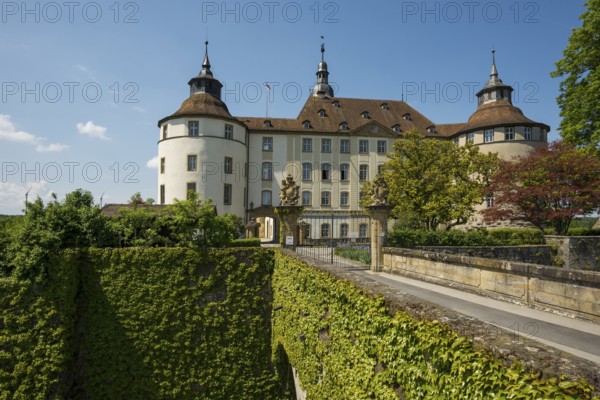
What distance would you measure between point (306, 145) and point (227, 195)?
9.73 meters

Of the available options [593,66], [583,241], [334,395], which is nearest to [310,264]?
[334,395]

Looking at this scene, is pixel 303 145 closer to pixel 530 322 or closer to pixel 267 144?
pixel 267 144

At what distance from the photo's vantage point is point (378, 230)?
14602mm

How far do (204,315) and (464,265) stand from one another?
795 cm

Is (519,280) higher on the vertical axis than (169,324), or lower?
higher

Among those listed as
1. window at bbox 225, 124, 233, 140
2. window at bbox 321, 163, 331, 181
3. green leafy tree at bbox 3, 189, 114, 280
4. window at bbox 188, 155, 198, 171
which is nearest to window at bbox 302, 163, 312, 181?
window at bbox 321, 163, 331, 181

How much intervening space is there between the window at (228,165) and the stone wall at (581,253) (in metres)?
25.9

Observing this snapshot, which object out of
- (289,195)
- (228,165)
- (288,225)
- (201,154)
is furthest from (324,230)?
(288,225)

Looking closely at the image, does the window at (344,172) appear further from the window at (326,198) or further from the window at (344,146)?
the window at (326,198)

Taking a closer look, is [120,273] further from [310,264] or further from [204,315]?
[310,264]

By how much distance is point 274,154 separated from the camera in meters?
36.6

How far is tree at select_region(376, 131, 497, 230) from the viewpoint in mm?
23281

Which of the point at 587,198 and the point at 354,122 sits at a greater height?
the point at 354,122

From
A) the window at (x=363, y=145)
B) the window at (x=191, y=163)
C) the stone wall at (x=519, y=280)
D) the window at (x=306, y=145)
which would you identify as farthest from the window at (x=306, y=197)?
the stone wall at (x=519, y=280)
